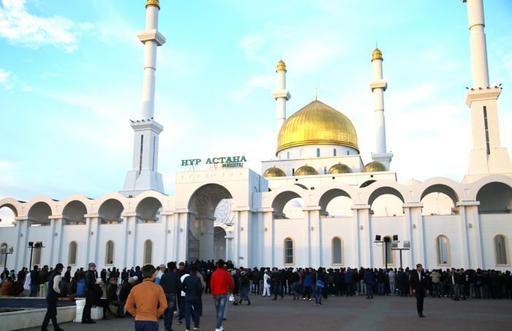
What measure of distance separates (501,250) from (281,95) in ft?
106

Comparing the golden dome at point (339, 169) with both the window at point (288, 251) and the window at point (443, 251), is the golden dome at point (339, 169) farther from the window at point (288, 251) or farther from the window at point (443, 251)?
the window at point (443, 251)

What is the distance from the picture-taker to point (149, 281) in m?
7.21

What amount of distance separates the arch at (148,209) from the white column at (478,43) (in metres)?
25.3

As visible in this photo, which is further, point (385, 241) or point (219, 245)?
point (219, 245)

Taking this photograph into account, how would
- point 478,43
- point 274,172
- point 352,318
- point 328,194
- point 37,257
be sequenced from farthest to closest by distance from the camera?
point 274,172 → point 37,257 → point 478,43 → point 328,194 → point 352,318

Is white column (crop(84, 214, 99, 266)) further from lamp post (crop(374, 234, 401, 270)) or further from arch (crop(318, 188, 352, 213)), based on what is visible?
lamp post (crop(374, 234, 401, 270))

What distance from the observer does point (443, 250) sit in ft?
103

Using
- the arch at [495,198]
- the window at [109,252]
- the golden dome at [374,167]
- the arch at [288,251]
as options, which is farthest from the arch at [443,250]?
the window at [109,252]

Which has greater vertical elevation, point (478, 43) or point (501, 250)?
point (478, 43)

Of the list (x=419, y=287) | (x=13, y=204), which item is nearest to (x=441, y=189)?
(x=419, y=287)

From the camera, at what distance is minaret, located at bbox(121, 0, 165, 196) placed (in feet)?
139

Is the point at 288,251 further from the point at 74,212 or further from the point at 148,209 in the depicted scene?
the point at 74,212

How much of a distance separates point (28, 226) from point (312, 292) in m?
25.8

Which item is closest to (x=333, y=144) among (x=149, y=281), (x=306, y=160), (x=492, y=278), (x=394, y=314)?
(x=306, y=160)
